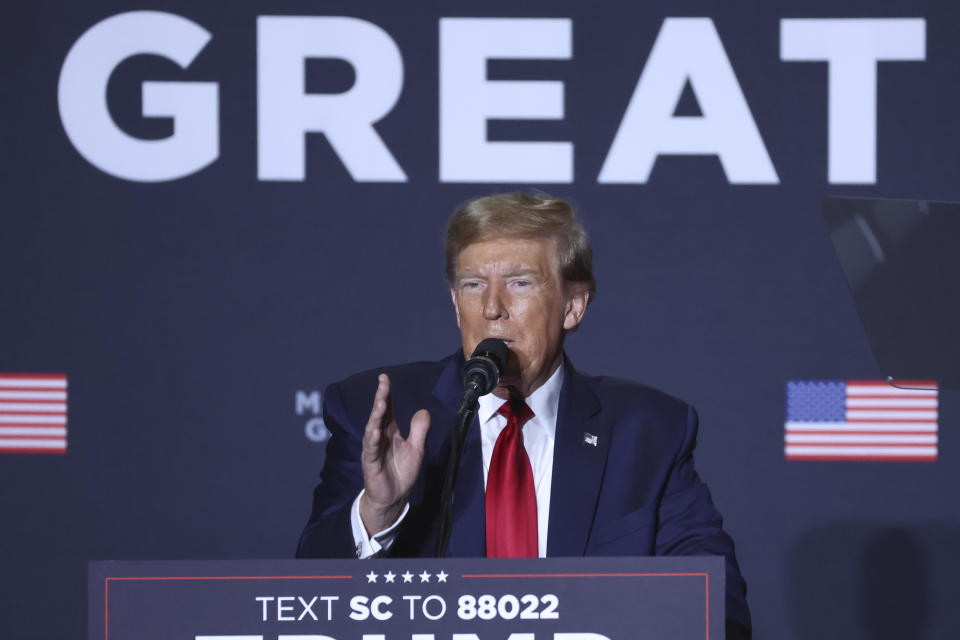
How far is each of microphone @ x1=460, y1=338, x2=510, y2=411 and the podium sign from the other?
0.84 ft

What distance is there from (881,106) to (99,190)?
251 centimetres

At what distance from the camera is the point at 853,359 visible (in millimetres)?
3395

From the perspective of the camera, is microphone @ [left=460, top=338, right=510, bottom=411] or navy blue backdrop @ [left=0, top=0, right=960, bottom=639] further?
navy blue backdrop @ [left=0, top=0, right=960, bottom=639]

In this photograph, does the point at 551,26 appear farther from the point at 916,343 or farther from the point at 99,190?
the point at 916,343

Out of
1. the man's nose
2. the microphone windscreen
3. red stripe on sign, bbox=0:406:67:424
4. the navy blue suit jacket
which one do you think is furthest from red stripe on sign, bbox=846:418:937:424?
red stripe on sign, bbox=0:406:67:424

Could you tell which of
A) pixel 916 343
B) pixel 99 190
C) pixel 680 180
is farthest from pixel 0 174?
pixel 916 343

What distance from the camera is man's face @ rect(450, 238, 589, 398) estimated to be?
1.96 metres

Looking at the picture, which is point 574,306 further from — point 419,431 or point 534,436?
point 419,431

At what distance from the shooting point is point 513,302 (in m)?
1.99

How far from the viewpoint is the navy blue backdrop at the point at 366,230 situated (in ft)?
11.2

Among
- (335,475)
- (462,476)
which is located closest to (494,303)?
(462,476)

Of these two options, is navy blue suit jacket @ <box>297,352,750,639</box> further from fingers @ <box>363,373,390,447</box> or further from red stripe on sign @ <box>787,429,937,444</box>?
red stripe on sign @ <box>787,429,937,444</box>

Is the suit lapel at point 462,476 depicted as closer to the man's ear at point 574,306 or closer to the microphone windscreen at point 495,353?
the man's ear at point 574,306

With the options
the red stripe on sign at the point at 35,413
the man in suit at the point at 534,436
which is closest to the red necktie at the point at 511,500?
the man in suit at the point at 534,436
